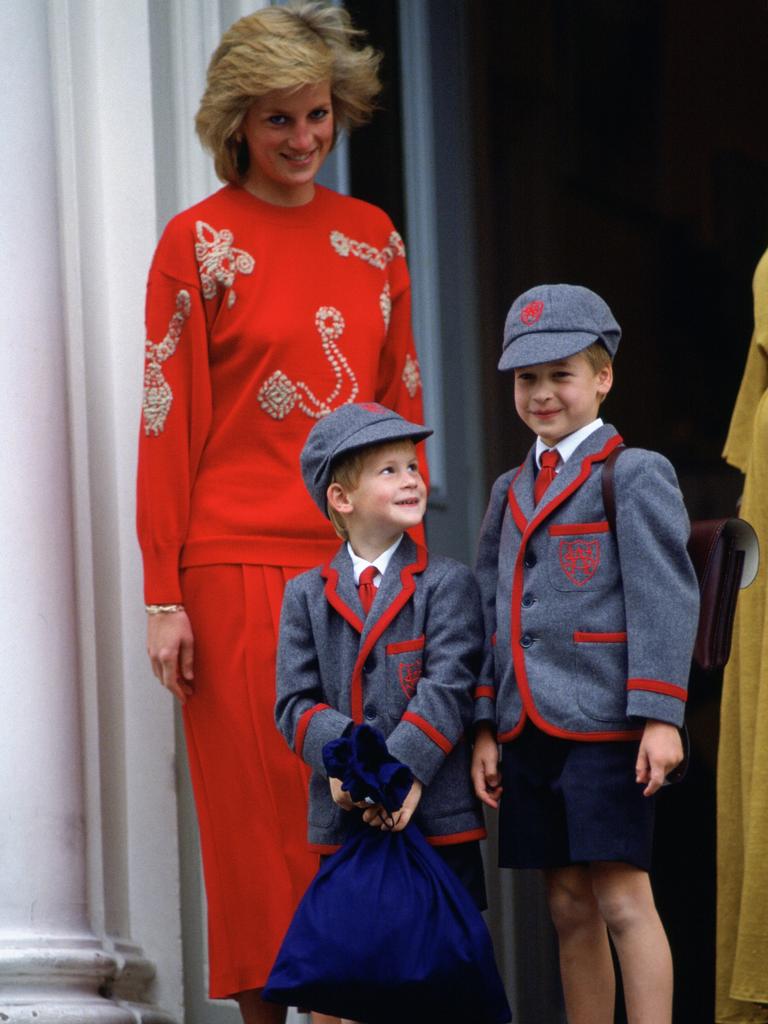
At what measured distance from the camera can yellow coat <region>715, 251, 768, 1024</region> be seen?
11.4ft

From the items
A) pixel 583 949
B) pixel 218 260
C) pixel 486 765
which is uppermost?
pixel 218 260

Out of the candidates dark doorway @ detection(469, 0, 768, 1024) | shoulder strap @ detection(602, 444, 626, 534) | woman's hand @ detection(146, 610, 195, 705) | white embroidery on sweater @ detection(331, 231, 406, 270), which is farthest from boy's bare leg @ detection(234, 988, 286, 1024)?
dark doorway @ detection(469, 0, 768, 1024)

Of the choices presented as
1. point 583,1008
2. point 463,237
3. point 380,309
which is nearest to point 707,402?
point 463,237

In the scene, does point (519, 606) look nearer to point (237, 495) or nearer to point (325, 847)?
point (325, 847)

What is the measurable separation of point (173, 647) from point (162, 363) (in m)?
0.52

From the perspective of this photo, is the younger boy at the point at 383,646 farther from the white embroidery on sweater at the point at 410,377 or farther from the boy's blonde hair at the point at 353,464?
the white embroidery on sweater at the point at 410,377

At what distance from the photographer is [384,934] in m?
2.80

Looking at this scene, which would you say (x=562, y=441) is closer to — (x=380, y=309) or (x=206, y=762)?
(x=380, y=309)

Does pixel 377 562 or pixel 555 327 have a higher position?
pixel 555 327

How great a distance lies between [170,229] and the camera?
3.60 m

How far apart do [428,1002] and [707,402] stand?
7.86ft

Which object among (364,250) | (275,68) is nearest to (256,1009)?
(364,250)

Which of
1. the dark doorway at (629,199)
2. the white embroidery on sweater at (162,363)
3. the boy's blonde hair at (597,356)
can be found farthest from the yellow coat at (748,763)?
the white embroidery on sweater at (162,363)

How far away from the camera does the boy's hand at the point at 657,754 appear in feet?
9.39
